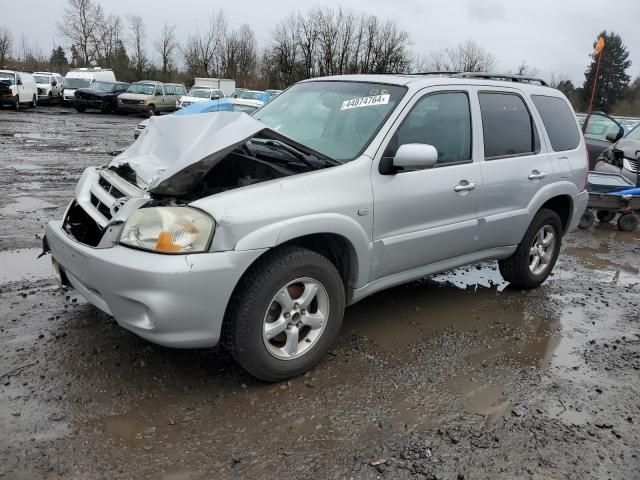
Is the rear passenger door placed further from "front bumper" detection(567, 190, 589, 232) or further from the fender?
the fender

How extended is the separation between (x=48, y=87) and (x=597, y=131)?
2974 cm

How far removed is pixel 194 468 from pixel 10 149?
42.3 ft

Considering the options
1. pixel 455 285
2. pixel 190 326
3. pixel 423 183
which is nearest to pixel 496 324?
pixel 455 285

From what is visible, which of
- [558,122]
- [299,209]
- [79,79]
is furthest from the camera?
[79,79]

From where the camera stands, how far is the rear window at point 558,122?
4.91m

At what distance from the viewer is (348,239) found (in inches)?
129

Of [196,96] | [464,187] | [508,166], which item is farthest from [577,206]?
[196,96]

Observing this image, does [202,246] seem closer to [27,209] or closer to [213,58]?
[27,209]

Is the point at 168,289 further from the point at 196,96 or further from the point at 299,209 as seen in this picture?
the point at 196,96

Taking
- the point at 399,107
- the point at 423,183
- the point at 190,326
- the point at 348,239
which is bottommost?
the point at 190,326

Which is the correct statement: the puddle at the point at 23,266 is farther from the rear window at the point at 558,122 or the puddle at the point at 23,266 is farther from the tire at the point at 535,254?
the rear window at the point at 558,122

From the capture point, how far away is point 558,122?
5.07 metres

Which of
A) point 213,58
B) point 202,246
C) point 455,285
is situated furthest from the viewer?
point 213,58

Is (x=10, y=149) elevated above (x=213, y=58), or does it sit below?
below
